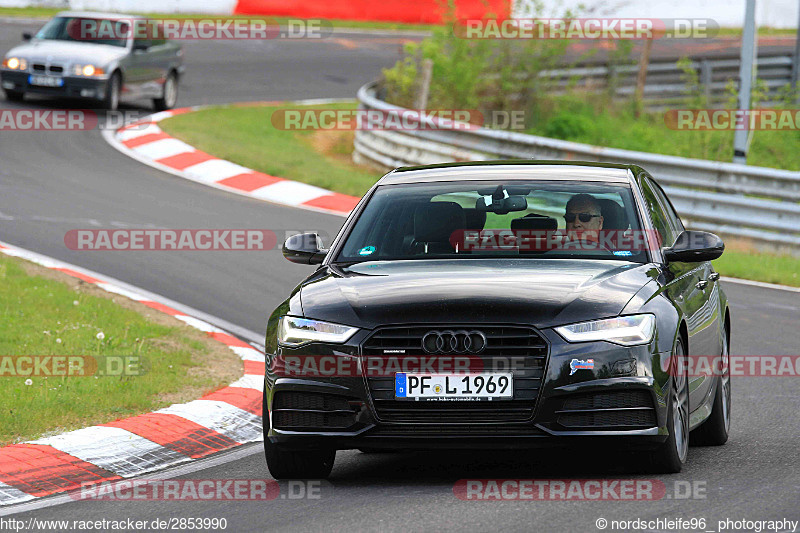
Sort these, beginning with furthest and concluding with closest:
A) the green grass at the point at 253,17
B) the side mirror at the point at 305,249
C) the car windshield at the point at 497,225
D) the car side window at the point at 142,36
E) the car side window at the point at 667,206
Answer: the green grass at the point at 253,17, the car side window at the point at 142,36, the car side window at the point at 667,206, the side mirror at the point at 305,249, the car windshield at the point at 497,225

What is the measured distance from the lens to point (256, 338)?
11422mm

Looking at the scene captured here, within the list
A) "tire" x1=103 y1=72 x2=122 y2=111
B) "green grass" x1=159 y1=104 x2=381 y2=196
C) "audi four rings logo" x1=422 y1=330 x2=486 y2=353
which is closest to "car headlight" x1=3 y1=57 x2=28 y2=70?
"tire" x1=103 y1=72 x2=122 y2=111

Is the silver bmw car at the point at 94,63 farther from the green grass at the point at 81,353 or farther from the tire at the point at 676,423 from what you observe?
the tire at the point at 676,423

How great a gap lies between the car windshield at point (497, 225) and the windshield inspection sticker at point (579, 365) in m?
1.09

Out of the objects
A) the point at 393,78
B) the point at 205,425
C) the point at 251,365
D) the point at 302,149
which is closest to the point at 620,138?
the point at 393,78

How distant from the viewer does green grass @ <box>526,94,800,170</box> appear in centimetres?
2452

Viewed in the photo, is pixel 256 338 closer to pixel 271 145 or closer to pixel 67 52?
pixel 271 145

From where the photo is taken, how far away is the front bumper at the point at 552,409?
619 cm

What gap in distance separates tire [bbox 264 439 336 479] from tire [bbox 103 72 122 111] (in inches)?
664

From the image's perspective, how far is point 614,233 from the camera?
734cm

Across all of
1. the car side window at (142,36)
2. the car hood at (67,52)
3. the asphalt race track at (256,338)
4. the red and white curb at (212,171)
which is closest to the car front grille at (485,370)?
the asphalt race track at (256,338)

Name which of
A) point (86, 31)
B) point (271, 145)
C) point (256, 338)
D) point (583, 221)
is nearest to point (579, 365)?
point (583, 221)

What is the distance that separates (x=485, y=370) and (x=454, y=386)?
0.16m

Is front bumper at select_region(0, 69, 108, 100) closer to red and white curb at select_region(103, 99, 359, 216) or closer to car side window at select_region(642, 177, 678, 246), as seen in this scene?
red and white curb at select_region(103, 99, 359, 216)
